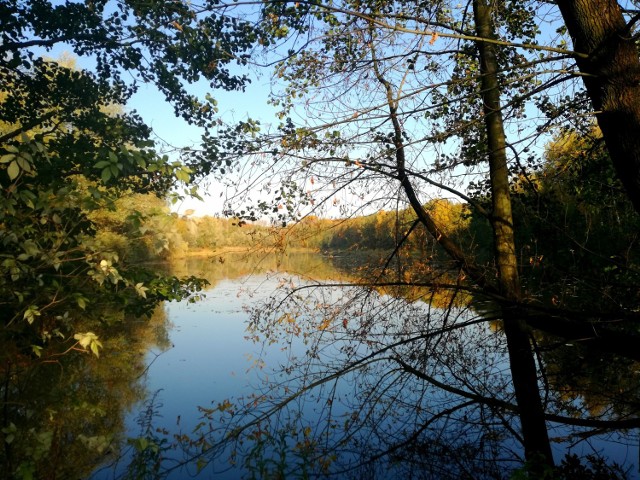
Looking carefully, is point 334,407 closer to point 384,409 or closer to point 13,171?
point 384,409

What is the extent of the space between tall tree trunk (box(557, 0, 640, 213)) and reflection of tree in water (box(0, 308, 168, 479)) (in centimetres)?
413

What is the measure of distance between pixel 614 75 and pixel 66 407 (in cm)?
687

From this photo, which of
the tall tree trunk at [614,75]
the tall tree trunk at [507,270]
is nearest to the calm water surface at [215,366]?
the tall tree trunk at [507,270]

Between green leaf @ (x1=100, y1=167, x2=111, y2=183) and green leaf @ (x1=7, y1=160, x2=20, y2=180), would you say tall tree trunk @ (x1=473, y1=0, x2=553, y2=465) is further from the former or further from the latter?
green leaf @ (x1=7, y1=160, x2=20, y2=180)

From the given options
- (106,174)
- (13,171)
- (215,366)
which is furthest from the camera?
(215,366)

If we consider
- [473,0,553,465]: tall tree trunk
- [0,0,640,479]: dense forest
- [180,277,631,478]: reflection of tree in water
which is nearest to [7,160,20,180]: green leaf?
[0,0,640,479]: dense forest

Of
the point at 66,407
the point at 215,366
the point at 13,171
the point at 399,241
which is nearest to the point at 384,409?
the point at 399,241

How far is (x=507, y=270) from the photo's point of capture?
3.95m

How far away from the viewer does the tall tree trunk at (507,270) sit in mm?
3627

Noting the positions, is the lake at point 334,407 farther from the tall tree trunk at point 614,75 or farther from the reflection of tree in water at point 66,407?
the tall tree trunk at point 614,75

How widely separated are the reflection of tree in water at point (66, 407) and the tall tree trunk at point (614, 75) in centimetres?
413

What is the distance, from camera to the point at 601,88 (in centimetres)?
242

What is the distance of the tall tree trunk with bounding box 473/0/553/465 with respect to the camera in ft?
11.9

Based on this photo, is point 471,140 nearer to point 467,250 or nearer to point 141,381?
point 467,250
